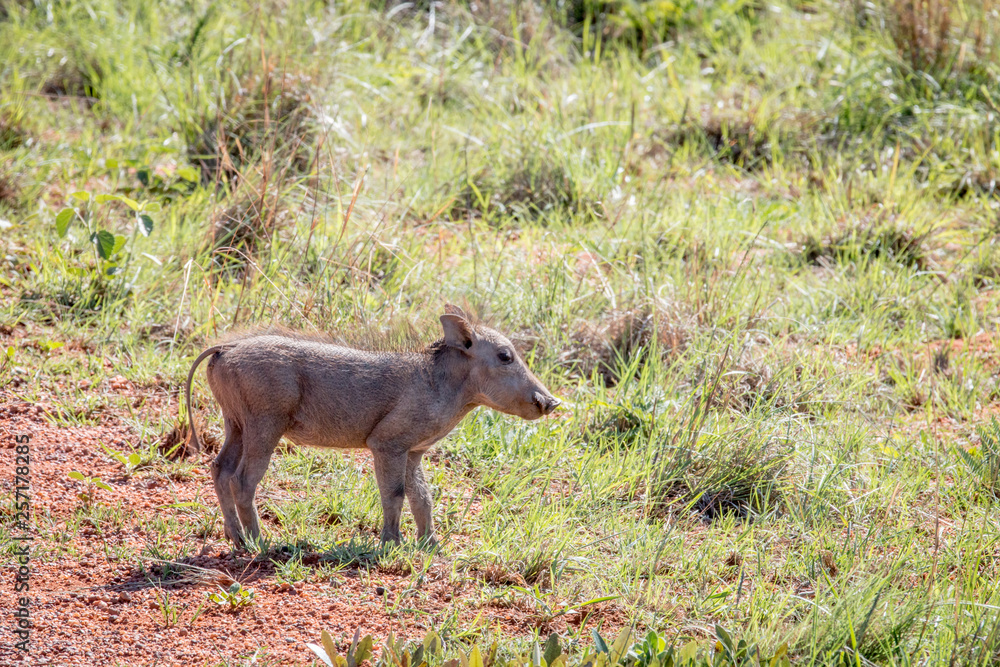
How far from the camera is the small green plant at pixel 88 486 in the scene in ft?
14.0

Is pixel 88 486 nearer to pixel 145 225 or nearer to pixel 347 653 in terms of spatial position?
pixel 347 653

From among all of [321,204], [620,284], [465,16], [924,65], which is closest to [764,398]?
[620,284]

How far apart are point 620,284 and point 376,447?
2.62 m

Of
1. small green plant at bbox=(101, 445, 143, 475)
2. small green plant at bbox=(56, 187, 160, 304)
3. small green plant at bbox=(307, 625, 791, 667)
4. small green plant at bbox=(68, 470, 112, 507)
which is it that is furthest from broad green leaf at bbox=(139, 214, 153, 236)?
small green plant at bbox=(307, 625, 791, 667)

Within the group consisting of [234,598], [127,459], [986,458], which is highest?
[234,598]

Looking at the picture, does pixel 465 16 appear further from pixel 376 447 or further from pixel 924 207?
pixel 376 447

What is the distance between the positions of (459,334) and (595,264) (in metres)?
1.90

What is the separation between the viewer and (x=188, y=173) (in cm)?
658

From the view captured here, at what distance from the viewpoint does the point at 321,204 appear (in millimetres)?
6629

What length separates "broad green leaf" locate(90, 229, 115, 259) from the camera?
5.60m

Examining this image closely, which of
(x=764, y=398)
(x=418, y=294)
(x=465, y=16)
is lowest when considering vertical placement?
(x=764, y=398)

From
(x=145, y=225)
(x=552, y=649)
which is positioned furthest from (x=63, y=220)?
(x=552, y=649)

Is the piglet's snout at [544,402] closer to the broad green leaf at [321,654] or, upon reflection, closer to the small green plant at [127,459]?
the broad green leaf at [321,654]

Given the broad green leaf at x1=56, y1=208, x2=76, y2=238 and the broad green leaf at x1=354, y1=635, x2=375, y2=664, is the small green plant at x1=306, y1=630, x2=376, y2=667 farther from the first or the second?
the broad green leaf at x1=56, y1=208, x2=76, y2=238
